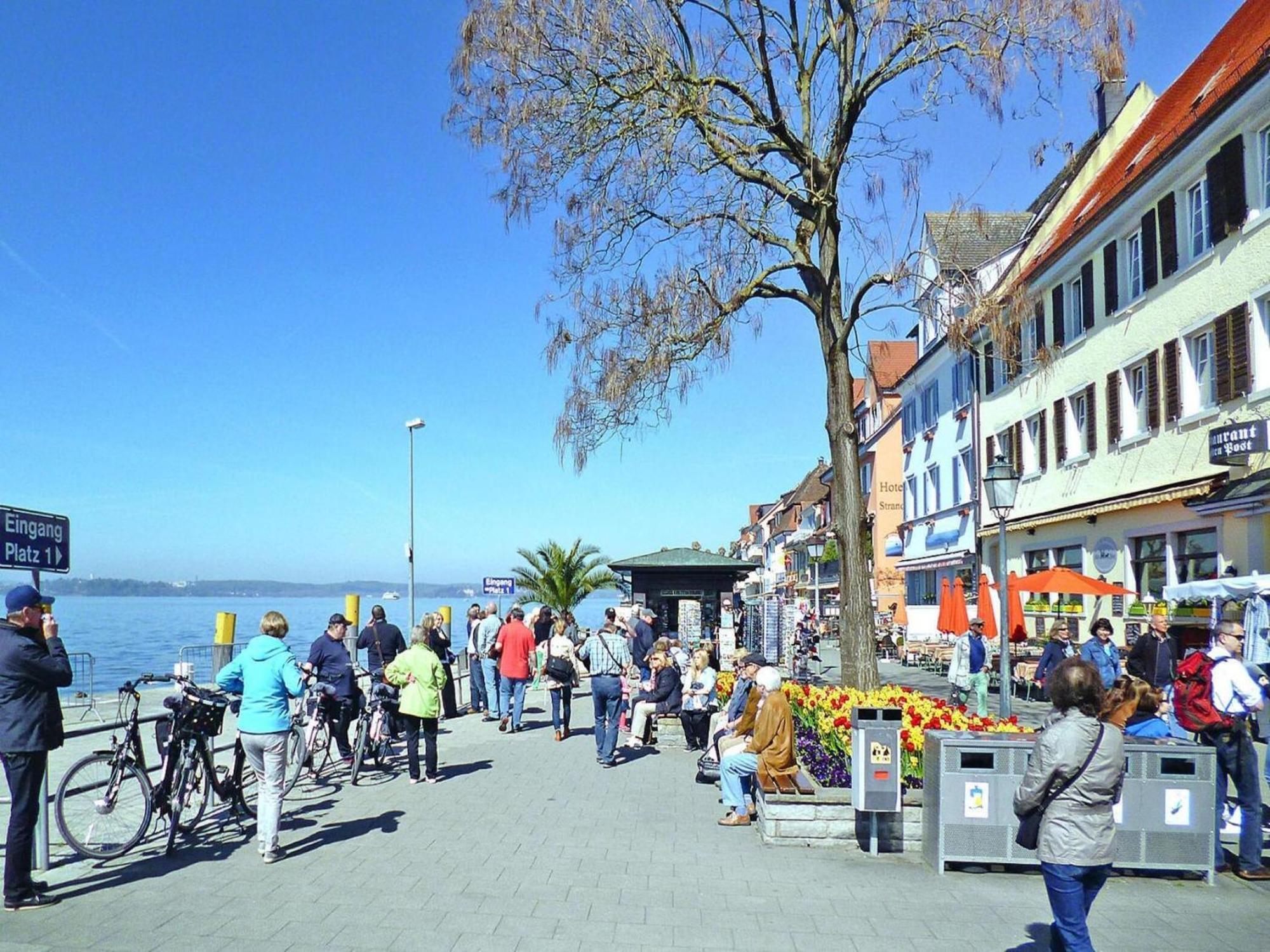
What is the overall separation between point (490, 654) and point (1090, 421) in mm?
14301

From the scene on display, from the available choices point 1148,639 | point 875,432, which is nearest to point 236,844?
point 1148,639

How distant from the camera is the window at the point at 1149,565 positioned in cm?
2088

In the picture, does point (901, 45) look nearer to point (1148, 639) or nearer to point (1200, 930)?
point (1148, 639)

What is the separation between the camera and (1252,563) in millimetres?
17188

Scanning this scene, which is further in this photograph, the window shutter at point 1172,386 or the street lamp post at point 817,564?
the street lamp post at point 817,564

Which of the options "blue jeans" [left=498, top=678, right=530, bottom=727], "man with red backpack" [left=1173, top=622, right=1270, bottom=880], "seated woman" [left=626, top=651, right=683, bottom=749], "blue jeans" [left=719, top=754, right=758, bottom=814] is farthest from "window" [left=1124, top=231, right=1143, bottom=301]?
"blue jeans" [left=719, top=754, right=758, bottom=814]

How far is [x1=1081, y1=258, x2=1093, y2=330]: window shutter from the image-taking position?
952 inches

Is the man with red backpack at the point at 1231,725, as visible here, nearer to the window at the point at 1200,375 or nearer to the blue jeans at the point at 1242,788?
the blue jeans at the point at 1242,788

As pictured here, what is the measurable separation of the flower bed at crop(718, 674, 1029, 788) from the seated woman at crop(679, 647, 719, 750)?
88.7 inches

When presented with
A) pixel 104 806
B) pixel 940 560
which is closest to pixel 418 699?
pixel 104 806

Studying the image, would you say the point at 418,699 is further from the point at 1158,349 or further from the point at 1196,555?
the point at 1158,349

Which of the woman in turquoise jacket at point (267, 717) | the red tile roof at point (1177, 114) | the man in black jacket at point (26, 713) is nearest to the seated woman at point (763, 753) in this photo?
the woman in turquoise jacket at point (267, 717)

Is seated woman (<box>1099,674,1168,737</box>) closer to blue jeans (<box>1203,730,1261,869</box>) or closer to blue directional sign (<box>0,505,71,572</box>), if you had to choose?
blue jeans (<box>1203,730,1261,869</box>)

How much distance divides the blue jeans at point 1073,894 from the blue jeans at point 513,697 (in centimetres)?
1223
